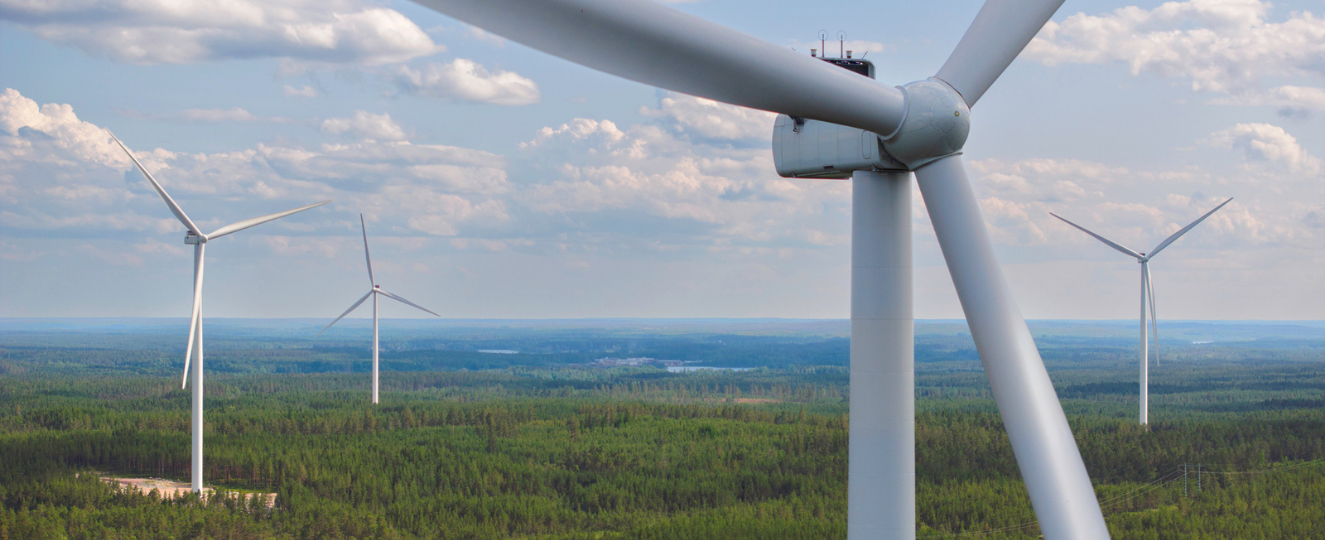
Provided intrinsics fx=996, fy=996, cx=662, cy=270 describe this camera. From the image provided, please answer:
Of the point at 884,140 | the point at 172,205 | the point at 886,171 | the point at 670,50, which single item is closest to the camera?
the point at 670,50

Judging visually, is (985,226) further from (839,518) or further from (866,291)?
(839,518)

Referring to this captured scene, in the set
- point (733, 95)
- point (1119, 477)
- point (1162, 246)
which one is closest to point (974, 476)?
point (1119, 477)

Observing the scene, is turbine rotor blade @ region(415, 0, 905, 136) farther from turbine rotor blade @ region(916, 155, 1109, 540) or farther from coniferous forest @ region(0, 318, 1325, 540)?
coniferous forest @ region(0, 318, 1325, 540)

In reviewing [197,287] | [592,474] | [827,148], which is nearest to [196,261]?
[197,287]

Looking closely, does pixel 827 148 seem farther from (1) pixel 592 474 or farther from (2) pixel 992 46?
(1) pixel 592 474

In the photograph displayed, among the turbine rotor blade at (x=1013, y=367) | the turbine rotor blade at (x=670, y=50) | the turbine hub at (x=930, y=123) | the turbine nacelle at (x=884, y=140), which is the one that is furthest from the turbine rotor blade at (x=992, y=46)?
the turbine rotor blade at (x=670, y=50)

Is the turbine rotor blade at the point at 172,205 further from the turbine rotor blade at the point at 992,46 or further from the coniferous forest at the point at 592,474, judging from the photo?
the turbine rotor blade at the point at 992,46
